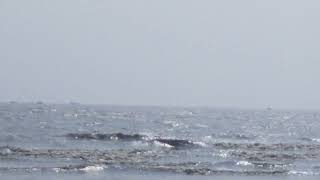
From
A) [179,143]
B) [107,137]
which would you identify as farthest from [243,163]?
[107,137]

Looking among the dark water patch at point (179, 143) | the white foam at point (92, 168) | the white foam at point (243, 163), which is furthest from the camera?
the dark water patch at point (179, 143)

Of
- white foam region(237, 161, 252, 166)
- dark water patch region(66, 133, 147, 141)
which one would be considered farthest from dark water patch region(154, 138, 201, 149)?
white foam region(237, 161, 252, 166)

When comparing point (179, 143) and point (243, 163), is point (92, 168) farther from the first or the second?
point (179, 143)

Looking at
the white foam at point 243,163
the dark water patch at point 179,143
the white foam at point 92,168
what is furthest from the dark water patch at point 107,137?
the white foam at point 92,168

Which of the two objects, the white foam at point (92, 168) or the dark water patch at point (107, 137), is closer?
the white foam at point (92, 168)

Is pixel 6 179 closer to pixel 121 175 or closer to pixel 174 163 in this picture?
pixel 121 175

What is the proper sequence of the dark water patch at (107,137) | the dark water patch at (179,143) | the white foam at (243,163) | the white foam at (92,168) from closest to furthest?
1. the white foam at (92,168)
2. the white foam at (243,163)
3. the dark water patch at (179,143)
4. the dark water patch at (107,137)

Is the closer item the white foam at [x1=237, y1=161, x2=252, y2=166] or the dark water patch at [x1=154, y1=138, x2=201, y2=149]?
the white foam at [x1=237, y1=161, x2=252, y2=166]

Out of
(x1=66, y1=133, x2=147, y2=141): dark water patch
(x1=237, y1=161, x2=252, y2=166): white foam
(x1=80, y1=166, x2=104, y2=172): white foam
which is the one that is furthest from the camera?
(x1=66, y1=133, x2=147, y2=141): dark water patch

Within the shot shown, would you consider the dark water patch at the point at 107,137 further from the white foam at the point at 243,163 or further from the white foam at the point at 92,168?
the white foam at the point at 92,168

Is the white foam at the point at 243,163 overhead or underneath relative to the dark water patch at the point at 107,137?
underneath

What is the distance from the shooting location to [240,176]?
120 ft

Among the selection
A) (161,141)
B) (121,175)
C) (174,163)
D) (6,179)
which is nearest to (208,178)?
(121,175)

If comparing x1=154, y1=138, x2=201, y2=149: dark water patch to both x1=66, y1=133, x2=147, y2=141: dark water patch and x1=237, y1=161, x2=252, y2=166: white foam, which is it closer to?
x1=66, y1=133, x2=147, y2=141: dark water patch
